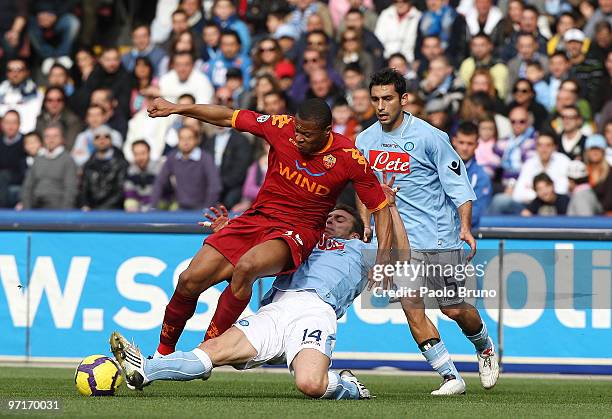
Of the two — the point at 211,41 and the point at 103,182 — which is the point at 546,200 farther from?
the point at 211,41

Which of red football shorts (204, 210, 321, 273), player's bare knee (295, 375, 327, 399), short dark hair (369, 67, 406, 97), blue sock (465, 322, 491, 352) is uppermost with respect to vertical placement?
short dark hair (369, 67, 406, 97)

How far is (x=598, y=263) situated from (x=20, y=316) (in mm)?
5586

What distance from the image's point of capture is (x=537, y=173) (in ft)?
49.1

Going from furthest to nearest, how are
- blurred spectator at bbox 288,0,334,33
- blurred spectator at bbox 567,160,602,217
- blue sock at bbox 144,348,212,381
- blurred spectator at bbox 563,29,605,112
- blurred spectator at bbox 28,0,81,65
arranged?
blurred spectator at bbox 28,0,81,65
blurred spectator at bbox 288,0,334,33
blurred spectator at bbox 563,29,605,112
blurred spectator at bbox 567,160,602,217
blue sock at bbox 144,348,212,381

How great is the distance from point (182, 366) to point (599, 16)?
10.1 m

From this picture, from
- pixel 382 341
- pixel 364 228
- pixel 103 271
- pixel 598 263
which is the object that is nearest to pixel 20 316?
pixel 103 271

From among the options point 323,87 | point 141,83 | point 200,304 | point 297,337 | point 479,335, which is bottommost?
point 200,304

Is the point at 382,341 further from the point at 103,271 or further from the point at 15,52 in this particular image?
the point at 15,52

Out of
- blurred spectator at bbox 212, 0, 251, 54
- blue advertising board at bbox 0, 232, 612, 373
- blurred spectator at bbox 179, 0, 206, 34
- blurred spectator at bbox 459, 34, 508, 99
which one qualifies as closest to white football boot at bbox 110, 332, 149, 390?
blue advertising board at bbox 0, 232, 612, 373

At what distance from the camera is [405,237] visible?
999cm

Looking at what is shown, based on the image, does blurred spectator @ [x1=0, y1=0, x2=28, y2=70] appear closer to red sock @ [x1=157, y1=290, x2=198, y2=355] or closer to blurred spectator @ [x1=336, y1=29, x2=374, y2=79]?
blurred spectator @ [x1=336, y1=29, x2=374, y2=79]

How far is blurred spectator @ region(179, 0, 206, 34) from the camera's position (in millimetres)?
18828

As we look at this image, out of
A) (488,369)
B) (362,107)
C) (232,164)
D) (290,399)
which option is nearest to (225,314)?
(290,399)

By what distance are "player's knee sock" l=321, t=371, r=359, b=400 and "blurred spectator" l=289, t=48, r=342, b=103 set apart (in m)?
8.07
